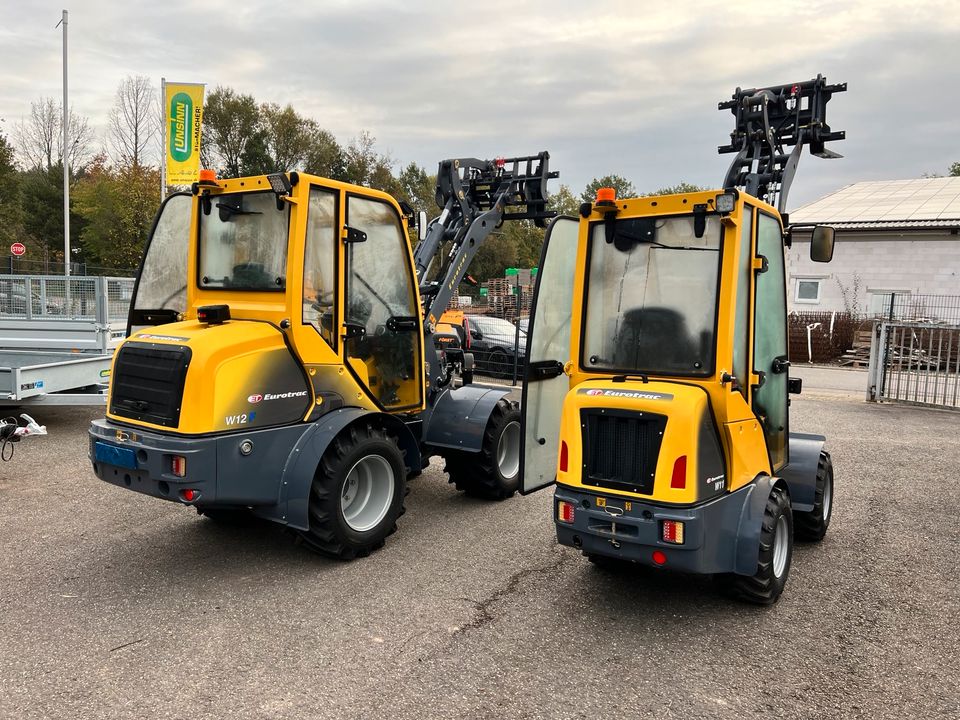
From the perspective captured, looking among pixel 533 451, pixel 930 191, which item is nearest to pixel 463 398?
pixel 533 451

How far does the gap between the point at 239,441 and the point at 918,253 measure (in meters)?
25.4

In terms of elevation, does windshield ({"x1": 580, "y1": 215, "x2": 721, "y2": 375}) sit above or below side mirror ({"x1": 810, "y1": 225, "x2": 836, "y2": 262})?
below

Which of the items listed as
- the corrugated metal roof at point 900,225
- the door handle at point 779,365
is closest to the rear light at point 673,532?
the door handle at point 779,365

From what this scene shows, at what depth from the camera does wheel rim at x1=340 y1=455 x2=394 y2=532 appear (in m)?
5.13

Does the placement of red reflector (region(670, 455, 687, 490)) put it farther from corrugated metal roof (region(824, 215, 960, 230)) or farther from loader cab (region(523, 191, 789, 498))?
corrugated metal roof (region(824, 215, 960, 230))

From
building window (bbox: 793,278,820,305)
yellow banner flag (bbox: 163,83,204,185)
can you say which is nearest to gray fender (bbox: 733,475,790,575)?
yellow banner flag (bbox: 163,83,204,185)

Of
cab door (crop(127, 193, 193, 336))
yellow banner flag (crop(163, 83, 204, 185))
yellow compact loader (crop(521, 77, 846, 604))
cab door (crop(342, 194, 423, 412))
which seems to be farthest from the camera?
yellow banner flag (crop(163, 83, 204, 185))

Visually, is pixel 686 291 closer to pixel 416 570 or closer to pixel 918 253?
pixel 416 570

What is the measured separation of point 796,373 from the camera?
18719 mm

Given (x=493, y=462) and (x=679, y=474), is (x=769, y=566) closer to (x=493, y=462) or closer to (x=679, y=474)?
(x=679, y=474)

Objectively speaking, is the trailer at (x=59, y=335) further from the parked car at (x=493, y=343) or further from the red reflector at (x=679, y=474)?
the parked car at (x=493, y=343)

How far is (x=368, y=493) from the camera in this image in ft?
17.3

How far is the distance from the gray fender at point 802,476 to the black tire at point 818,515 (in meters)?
0.05

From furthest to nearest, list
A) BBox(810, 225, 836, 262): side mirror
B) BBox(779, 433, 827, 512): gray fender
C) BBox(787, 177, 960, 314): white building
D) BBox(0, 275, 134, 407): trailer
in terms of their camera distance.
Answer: BBox(787, 177, 960, 314): white building
BBox(0, 275, 134, 407): trailer
BBox(779, 433, 827, 512): gray fender
BBox(810, 225, 836, 262): side mirror
